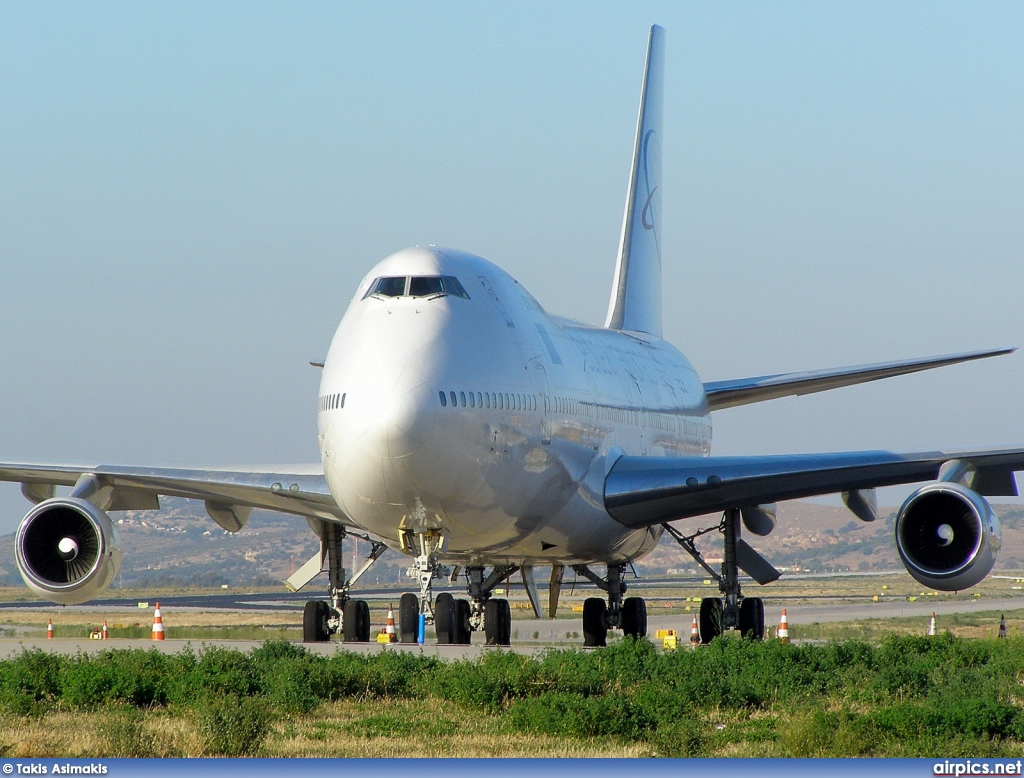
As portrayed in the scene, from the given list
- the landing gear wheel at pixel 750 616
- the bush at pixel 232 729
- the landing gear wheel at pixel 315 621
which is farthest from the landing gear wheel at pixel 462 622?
the bush at pixel 232 729

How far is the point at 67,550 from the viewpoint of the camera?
20297mm

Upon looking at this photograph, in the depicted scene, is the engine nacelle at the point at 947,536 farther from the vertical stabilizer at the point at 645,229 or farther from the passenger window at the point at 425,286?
the vertical stabilizer at the point at 645,229

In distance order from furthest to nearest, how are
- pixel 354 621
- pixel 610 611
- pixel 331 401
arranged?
pixel 610 611 → pixel 354 621 → pixel 331 401

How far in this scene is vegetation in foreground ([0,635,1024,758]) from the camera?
34.7 ft

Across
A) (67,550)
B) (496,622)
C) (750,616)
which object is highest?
(67,550)

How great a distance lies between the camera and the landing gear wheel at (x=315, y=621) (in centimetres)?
2273

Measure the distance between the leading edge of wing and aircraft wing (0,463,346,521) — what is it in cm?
871

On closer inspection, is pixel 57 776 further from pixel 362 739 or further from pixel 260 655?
pixel 260 655

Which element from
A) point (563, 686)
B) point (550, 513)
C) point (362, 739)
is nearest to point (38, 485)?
point (550, 513)

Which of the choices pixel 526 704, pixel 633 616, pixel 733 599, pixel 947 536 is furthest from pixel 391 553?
pixel 526 704

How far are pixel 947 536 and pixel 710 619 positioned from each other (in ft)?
16.4

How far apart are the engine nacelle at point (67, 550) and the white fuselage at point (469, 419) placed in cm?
385

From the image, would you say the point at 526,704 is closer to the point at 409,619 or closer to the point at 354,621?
the point at 354,621

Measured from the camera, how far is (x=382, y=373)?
1684 centimetres
